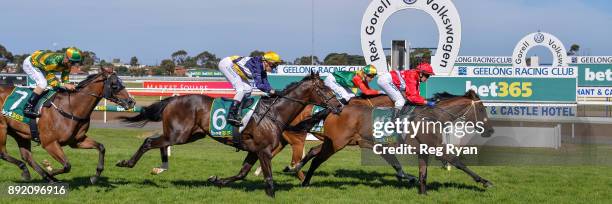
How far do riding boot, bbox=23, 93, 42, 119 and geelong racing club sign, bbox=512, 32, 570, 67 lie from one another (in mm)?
19198

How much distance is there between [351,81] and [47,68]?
3.99m

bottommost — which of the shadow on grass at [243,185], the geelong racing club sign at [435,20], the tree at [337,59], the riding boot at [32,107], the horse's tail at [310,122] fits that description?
the shadow on grass at [243,185]

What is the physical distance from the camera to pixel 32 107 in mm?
7805

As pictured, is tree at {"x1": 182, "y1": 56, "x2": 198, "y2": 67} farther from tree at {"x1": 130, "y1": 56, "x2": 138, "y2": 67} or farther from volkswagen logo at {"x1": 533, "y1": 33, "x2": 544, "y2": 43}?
volkswagen logo at {"x1": 533, "y1": 33, "x2": 544, "y2": 43}

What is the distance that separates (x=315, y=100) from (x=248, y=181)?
5.64 ft

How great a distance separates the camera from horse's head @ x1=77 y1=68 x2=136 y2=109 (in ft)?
26.0

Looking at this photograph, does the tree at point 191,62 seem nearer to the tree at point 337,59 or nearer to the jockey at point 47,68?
the tree at point 337,59

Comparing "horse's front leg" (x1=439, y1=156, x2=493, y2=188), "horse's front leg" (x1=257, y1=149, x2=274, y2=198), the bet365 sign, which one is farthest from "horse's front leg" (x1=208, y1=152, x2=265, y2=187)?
the bet365 sign

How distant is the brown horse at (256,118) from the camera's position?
7.66 meters

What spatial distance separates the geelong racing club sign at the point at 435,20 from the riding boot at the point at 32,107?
570 cm

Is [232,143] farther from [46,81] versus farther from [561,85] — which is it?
[561,85]

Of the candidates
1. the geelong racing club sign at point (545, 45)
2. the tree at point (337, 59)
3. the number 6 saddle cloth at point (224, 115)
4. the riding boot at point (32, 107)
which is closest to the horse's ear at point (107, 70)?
the riding boot at point (32, 107)

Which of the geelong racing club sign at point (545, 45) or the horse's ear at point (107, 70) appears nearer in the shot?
the horse's ear at point (107, 70)

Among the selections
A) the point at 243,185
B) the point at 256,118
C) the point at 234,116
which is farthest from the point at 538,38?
the point at 234,116
